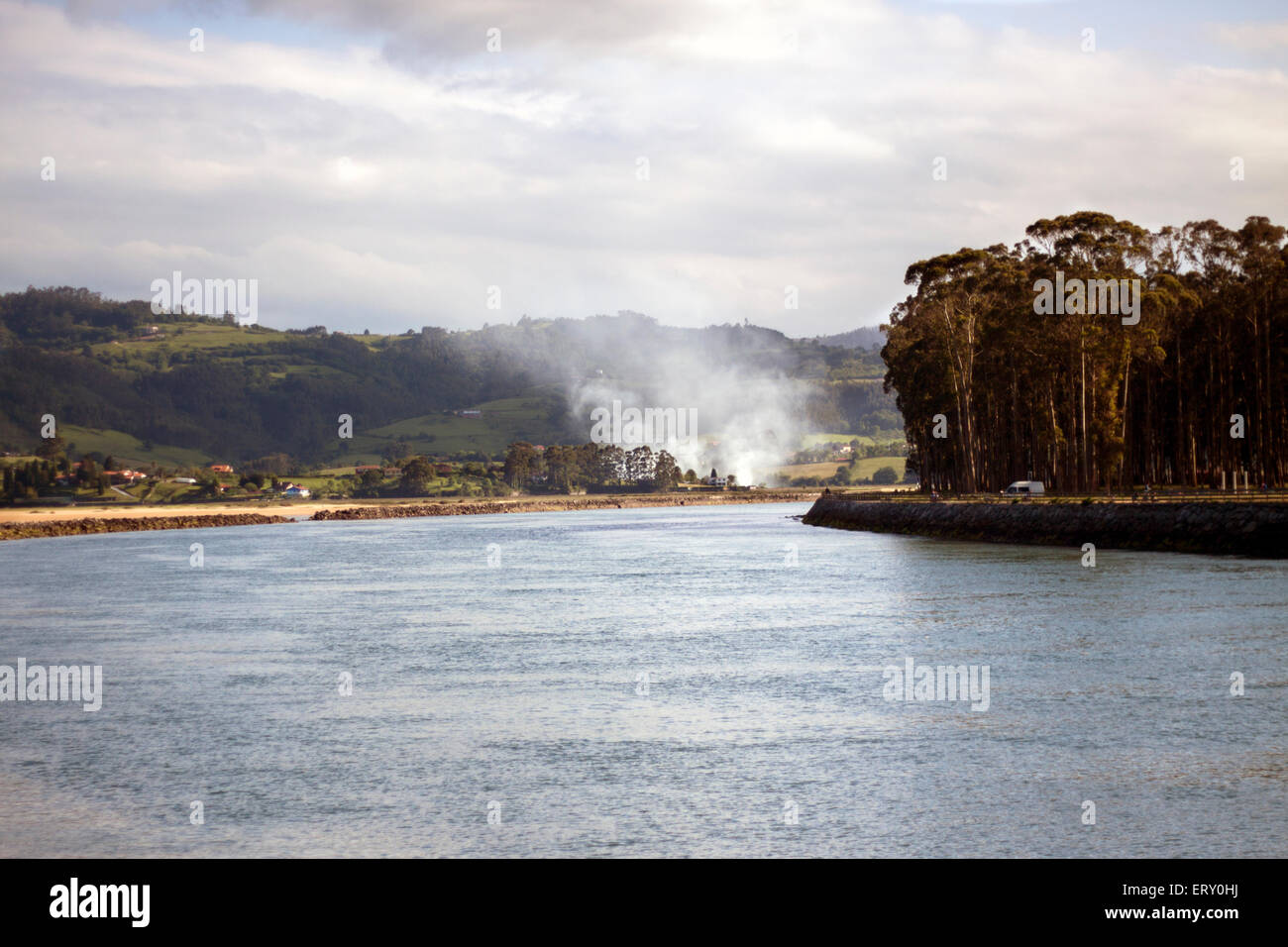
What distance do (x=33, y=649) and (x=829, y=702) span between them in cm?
2270

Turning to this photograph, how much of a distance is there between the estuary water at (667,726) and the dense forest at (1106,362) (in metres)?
40.6

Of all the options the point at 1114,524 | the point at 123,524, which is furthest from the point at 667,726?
the point at 123,524

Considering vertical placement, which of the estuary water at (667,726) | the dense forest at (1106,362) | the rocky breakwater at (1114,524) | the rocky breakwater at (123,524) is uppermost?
the dense forest at (1106,362)

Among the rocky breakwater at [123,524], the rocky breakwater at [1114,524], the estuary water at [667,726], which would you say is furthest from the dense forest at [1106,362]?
the rocky breakwater at [123,524]

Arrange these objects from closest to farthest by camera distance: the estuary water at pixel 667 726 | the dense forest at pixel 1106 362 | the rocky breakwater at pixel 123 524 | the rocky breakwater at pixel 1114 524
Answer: the estuary water at pixel 667 726 < the rocky breakwater at pixel 1114 524 < the dense forest at pixel 1106 362 < the rocky breakwater at pixel 123 524

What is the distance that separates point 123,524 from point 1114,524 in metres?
119

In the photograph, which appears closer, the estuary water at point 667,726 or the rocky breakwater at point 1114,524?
the estuary water at point 667,726

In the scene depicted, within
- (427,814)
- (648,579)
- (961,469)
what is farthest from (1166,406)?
(427,814)

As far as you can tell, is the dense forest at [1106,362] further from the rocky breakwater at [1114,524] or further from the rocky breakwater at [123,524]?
the rocky breakwater at [123,524]

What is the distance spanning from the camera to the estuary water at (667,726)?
1467 cm

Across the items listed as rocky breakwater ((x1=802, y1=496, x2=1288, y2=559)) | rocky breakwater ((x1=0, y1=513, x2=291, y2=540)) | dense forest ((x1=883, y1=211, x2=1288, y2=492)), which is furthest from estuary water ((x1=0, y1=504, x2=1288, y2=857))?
rocky breakwater ((x1=0, y1=513, x2=291, y2=540))

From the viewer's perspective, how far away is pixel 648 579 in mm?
55594
